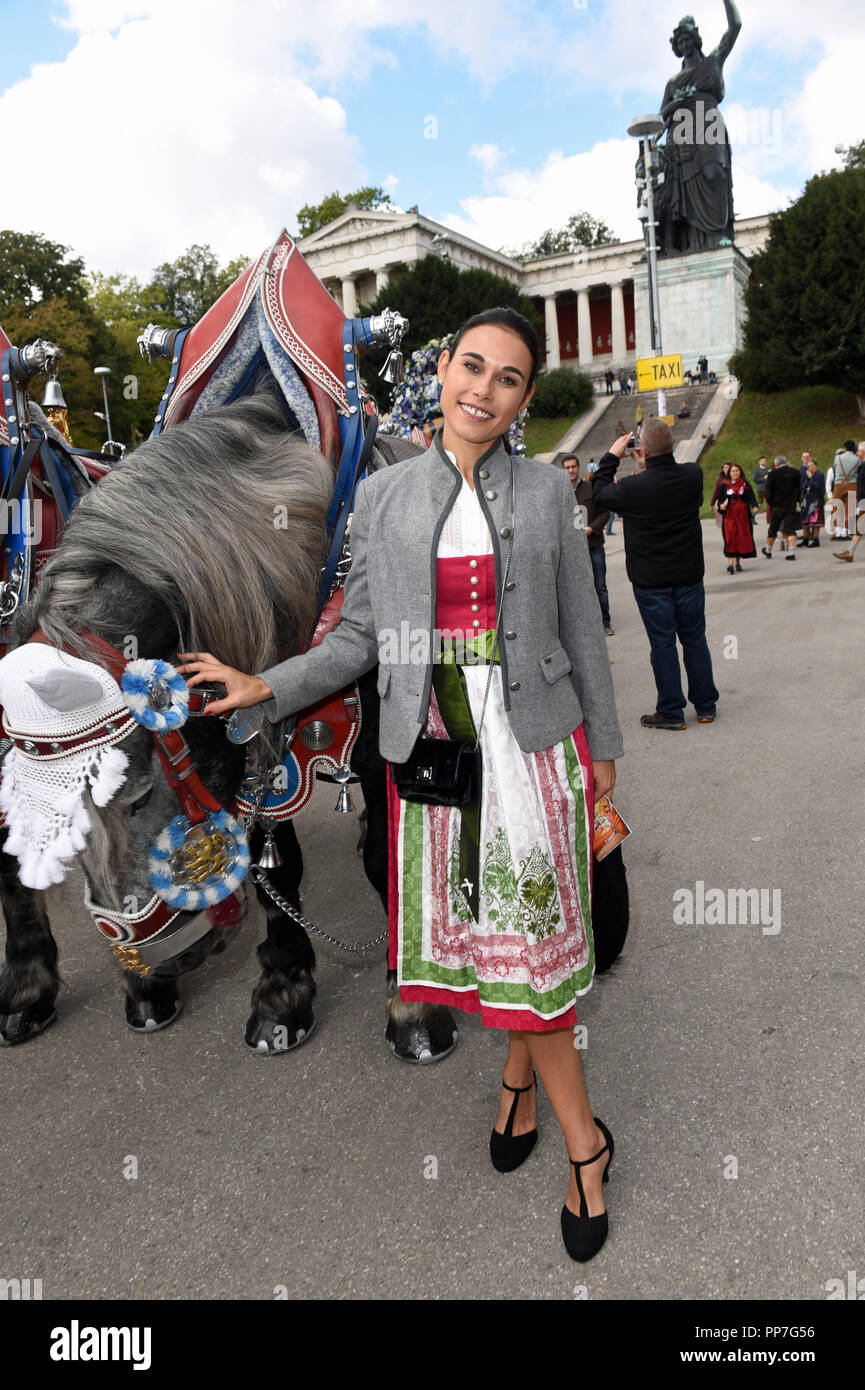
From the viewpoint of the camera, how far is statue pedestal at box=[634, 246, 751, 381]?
3469 centimetres

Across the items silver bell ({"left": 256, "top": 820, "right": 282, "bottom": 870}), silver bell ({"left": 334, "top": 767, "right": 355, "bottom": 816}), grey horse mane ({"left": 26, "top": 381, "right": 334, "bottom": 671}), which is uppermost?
grey horse mane ({"left": 26, "top": 381, "right": 334, "bottom": 671})

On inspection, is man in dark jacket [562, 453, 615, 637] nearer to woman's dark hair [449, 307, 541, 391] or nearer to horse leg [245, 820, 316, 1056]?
horse leg [245, 820, 316, 1056]

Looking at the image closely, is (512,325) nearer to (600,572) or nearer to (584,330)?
(600,572)

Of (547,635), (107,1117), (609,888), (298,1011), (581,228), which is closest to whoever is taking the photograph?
(547,635)

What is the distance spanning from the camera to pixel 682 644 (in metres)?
6.33

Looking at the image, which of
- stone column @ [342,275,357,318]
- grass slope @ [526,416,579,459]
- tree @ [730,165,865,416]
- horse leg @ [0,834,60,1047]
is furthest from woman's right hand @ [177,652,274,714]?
stone column @ [342,275,357,318]

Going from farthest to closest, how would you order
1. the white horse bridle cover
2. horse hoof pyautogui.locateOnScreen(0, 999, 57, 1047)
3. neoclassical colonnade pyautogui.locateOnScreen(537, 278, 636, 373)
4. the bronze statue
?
neoclassical colonnade pyautogui.locateOnScreen(537, 278, 636, 373) < the bronze statue < horse hoof pyautogui.locateOnScreen(0, 999, 57, 1047) < the white horse bridle cover

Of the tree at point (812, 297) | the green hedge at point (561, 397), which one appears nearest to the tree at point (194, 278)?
the green hedge at point (561, 397)

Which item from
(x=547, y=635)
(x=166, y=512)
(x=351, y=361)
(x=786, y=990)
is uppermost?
(x=351, y=361)

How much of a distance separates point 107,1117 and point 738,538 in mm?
12456

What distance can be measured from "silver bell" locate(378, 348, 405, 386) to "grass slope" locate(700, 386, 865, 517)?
85.3 feet
